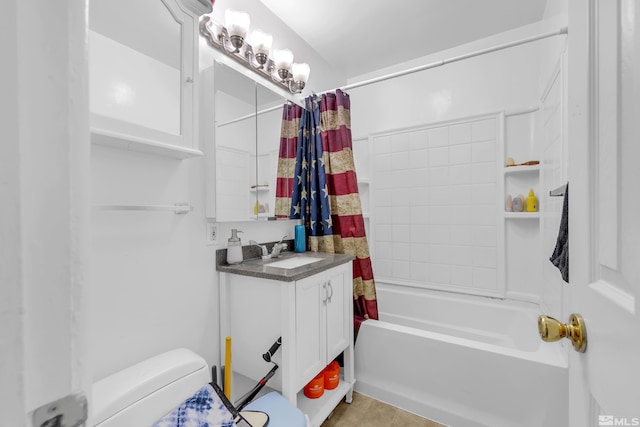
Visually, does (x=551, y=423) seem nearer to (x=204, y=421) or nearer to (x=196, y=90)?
(x=204, y=421)

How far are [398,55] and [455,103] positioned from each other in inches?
27.9

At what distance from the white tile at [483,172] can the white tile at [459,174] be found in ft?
0.13

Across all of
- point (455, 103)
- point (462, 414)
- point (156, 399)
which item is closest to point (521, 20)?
point (455, 103)

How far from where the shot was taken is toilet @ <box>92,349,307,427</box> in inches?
35.3

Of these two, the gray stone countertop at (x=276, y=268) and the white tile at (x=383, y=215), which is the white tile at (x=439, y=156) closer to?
the white tile at (x=383, y=215)

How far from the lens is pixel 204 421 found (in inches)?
38.9

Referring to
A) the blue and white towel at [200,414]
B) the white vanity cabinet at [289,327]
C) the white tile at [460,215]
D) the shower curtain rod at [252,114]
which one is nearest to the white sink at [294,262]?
the white vanity cabinet at [289,327]

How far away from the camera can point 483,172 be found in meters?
2.35

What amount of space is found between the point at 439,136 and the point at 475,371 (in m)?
1.90

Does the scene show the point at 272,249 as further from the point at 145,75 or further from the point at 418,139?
the point at 418,139

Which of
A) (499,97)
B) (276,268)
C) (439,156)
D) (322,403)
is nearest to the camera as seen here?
(276,268)

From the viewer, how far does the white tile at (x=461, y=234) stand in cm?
242

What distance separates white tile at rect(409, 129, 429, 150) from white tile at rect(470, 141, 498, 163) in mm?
394

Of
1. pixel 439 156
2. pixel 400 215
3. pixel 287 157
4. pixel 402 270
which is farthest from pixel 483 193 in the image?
pixel 287 157
